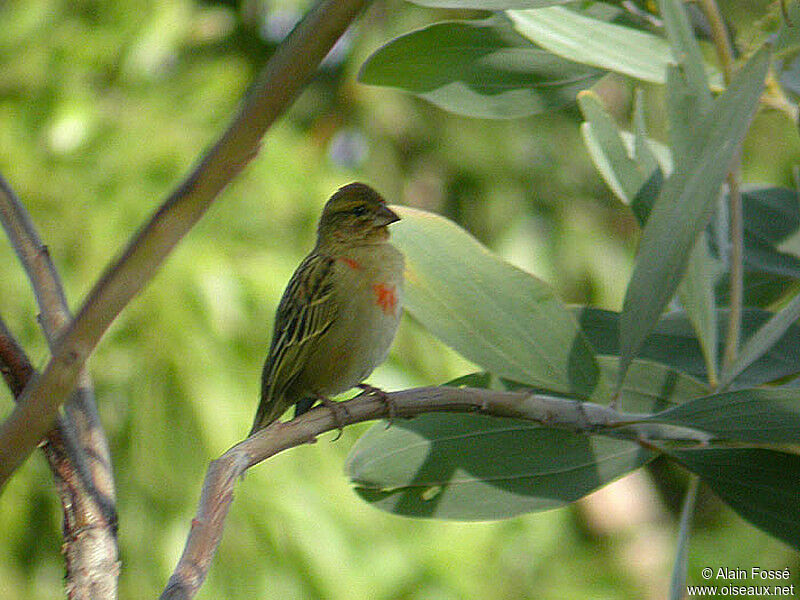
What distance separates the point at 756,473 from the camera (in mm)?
1276

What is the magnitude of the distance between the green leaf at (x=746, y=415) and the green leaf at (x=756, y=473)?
123 mm

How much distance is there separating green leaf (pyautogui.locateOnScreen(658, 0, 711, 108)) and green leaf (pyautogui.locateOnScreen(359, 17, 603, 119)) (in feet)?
0.87

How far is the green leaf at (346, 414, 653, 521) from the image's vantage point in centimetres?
134

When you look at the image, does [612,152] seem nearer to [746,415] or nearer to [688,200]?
[688,200]

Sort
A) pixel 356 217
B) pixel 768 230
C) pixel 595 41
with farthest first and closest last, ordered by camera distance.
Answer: pixel 356 217, pixel 768 230, pixel 595 41

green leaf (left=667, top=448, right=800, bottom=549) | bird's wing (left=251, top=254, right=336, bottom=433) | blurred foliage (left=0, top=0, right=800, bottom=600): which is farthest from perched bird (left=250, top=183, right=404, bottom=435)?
blurred foliage (left=0, top=0, right=800, bottom=600)

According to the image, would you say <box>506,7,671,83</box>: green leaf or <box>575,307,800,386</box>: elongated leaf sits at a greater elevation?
<box>506,7,671,83</box>: green leaf

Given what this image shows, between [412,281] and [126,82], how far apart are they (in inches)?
127

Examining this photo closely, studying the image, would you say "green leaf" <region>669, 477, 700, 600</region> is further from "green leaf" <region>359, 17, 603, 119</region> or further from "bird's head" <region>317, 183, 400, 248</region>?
"bird's head" <region>317, 183, 400, 248</region>

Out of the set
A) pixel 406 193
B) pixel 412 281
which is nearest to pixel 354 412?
pixel 412 281

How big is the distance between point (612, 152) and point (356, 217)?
0.74 m

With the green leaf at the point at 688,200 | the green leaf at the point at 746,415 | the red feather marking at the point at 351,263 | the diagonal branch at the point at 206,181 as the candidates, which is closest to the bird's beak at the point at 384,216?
the red feather marking at the point at 351,263

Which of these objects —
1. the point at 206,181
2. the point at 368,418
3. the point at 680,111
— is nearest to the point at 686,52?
the point at 680,111

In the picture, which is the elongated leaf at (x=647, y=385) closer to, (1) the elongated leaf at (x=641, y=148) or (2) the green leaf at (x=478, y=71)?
(1) the elongated leaf at (x=641, y=148)
